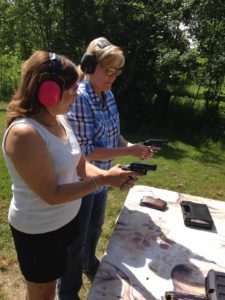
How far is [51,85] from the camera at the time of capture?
161 centimetres

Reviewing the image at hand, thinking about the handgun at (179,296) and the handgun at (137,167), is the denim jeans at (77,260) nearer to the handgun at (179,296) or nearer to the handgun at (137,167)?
the handgun at (137,167)

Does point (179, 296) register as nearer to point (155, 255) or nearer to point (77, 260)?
point (155, 255)

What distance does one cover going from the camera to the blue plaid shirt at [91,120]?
2268 mm

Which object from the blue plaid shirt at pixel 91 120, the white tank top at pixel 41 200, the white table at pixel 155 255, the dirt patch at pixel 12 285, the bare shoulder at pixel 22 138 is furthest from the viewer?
the dirt patch at pixel 12 285

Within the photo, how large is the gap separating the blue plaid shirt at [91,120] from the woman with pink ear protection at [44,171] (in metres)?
0.32

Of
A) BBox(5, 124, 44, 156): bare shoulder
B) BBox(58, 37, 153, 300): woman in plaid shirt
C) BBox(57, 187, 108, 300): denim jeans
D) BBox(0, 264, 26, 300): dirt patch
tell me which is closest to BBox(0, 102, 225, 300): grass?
BBox(0, 264, 26, 300): dirt patch

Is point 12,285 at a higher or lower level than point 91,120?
lower

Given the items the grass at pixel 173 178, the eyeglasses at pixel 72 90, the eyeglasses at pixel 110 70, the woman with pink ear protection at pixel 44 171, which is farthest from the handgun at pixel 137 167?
the grass at pixel 173 178

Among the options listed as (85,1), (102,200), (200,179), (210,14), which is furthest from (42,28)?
(102,200)

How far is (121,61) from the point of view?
2336 millimetres

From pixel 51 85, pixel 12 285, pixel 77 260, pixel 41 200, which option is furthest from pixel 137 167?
pixel 12 285

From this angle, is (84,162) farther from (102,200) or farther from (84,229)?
(102,200)

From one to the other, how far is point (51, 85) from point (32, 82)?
0.09m

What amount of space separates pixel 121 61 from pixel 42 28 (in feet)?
28.4
